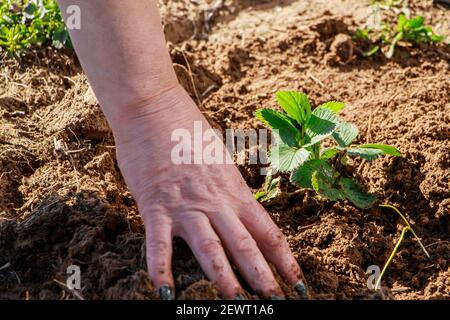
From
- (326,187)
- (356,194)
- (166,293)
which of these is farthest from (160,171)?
(356,194)

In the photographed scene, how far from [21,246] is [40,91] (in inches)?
35.4

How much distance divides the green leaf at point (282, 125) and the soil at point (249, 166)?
0.77ft

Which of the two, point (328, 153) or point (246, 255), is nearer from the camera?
point (246, 255)

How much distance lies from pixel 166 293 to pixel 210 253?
0.51 feet

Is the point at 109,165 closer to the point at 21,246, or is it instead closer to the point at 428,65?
the point at 21,246

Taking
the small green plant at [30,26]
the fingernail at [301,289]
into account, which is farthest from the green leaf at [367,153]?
the small green plant at [30,26]

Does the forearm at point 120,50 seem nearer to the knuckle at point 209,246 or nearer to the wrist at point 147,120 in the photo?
the wrist at point 147,120

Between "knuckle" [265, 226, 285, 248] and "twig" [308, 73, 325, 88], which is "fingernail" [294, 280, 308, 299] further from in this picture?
"twig" [308, 73, 325, 88]

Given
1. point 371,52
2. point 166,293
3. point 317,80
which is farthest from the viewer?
point 371,52

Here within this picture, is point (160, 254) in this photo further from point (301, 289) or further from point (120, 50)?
point (120, 50)

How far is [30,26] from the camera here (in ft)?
9.60

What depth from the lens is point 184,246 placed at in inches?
75.9

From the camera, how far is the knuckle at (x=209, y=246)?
5.94 feet
